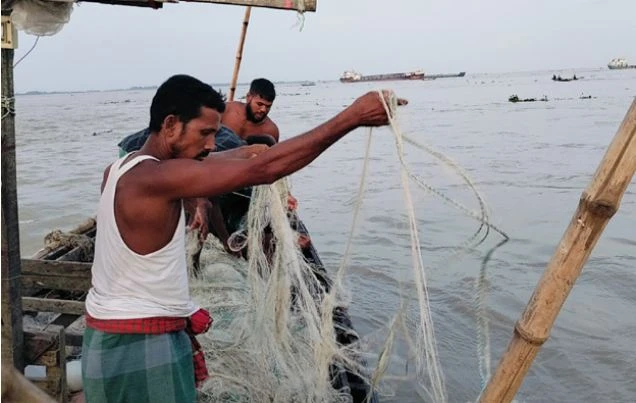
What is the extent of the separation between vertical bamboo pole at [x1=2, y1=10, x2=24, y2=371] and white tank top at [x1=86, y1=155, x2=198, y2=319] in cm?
87

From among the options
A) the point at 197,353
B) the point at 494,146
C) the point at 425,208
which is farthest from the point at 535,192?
the point at 197,353

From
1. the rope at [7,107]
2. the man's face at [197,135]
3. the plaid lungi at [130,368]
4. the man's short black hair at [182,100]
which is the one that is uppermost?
the man's short black hair at [182,100]

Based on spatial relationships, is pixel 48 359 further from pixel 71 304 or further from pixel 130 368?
pixel 130 368

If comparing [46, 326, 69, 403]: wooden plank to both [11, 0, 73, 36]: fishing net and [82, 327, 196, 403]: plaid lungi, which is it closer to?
[82, 327, 196, 403]: plaid lungi

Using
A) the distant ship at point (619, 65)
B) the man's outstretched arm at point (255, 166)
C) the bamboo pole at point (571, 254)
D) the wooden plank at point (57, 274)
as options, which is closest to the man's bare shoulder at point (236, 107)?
the wooden plank at point (57, 274)

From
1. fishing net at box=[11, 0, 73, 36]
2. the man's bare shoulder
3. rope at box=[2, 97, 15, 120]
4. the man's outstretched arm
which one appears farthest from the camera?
the man's bare shoulder

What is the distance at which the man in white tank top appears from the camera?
179 cm

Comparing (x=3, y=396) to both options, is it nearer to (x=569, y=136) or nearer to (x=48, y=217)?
(x=48, y=217)

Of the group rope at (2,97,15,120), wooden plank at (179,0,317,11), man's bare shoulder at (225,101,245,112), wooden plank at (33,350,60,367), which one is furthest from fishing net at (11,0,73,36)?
man's bare shoulder at (225,101,245,112)

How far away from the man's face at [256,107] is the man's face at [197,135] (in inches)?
130

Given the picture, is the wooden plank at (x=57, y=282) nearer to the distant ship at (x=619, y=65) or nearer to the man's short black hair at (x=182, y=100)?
the man's short black hair at (x=182, y=100)

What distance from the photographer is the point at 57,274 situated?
3521 mm

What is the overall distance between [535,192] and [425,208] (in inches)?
101

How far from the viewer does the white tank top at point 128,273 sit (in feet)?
6.21
